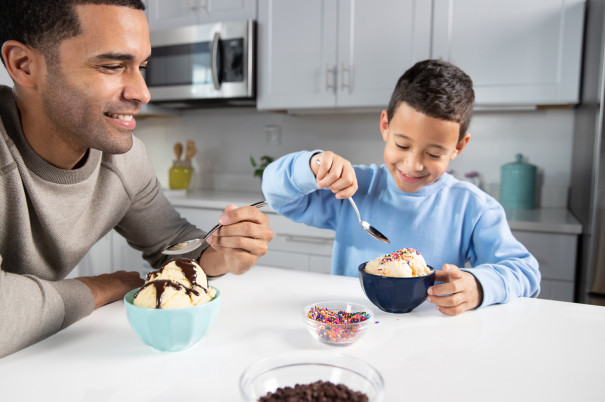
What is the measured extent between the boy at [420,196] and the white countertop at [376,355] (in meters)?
0.13

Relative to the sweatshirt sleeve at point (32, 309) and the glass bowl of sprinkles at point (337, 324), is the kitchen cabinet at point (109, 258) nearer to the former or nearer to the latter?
the sweatshirt sleeve at point (32, 309)

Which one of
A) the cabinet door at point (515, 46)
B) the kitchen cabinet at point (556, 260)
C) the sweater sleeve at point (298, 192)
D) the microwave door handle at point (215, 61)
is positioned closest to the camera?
the sweater sleeve at point (298, 192)

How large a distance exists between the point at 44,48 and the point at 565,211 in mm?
2470

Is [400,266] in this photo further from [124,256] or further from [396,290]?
[124,256]

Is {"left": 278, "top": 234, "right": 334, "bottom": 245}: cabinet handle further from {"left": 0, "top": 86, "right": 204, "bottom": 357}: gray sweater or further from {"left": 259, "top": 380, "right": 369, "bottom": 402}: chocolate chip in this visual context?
{"left": 259, "top": 380, "right": 369, "bottom": 402}: chocolate chip

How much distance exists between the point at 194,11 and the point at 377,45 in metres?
1.23

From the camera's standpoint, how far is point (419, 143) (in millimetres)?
1091

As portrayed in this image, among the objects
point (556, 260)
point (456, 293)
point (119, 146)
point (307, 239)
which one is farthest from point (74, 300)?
point (556, 260)

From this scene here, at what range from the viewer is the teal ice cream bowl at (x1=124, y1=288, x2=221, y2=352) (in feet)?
2.08

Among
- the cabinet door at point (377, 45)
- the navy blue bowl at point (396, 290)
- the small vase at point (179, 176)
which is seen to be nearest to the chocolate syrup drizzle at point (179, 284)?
the navy blue bowl at point (396, 290)

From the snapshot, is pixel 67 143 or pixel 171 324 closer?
pixel 171 324

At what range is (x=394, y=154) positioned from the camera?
1137 millimetres

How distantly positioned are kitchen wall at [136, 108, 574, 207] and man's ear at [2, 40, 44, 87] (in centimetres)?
208

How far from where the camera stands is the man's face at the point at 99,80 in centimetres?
86
